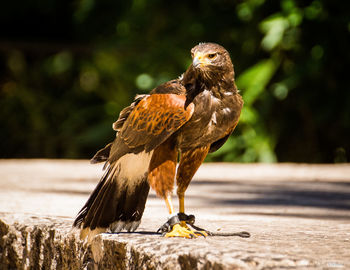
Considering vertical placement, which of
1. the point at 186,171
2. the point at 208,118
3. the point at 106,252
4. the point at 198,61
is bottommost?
the point at 106,252

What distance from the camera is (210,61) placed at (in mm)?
2088

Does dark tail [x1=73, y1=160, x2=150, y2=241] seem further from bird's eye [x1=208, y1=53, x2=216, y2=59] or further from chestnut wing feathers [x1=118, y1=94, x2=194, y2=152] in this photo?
bird's eye [x1=208, y1=53, x2=216, y2=59]

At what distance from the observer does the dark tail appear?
226cm

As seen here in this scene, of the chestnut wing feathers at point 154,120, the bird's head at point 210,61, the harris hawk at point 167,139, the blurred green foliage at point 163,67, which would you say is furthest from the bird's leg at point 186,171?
the blurred green foliage at point 163,67

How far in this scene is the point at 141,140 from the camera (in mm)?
2184

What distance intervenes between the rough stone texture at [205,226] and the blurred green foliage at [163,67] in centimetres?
269

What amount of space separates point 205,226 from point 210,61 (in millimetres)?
730

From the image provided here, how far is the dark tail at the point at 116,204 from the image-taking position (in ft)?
7.40

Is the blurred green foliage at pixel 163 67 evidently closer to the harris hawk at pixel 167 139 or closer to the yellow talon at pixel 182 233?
the harris hawk at pixel 167 139

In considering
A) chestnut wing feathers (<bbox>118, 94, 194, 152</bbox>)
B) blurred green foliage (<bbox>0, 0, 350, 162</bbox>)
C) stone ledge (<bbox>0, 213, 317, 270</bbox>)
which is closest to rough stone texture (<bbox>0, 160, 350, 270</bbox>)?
stone ledge (<bbox>0, 213, 317, 270</bbox>)

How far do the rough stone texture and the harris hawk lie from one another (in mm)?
99

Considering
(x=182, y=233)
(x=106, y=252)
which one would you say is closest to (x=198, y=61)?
(x=182, y=233)

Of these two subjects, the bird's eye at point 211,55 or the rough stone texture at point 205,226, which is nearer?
the rough stone texture at point 205,226

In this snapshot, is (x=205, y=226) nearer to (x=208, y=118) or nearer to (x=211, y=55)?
(x=208, y=118)
